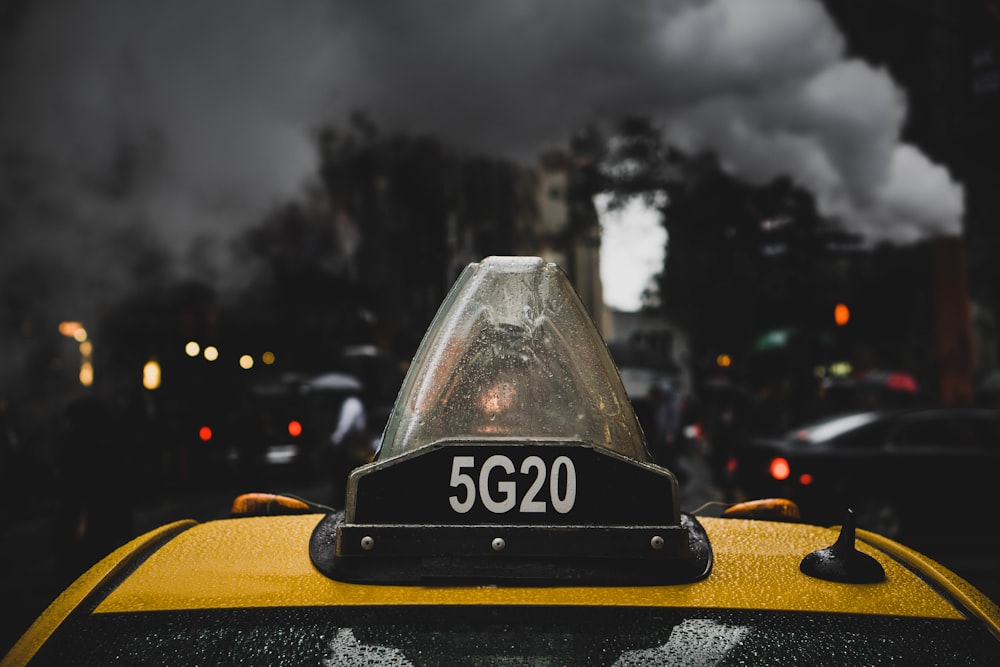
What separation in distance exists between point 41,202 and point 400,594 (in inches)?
681

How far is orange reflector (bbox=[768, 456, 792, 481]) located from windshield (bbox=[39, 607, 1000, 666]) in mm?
6946

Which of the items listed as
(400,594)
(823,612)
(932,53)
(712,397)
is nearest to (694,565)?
(823,612)

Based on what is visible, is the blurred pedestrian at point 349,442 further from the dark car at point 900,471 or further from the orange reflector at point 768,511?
the orange reflector at point 768,511

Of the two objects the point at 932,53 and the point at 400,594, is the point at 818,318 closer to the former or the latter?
the point at 932,53

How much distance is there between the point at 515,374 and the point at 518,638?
509 mm

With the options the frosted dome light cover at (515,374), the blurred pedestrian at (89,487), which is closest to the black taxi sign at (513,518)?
the frosted dome light cover at (515,374)

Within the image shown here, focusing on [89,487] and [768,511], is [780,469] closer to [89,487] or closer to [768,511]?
[89,487]

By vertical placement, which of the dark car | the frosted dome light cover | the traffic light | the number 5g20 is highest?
the traffic light

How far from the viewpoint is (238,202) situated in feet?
62.3

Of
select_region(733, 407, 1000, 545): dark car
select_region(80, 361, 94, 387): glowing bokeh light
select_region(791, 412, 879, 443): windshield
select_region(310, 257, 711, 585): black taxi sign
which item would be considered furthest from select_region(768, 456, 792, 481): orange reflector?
select_region(80, 361, 94, 387): glowing bokeh light

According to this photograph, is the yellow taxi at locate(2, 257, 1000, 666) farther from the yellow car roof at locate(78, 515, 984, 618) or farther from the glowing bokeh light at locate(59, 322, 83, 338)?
the glowing bokeh light at locate(59, 322, 83, 338)

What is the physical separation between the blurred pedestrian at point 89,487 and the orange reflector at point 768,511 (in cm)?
577

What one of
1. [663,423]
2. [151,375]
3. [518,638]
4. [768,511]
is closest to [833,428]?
[663,423]

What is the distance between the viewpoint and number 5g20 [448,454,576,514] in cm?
138
